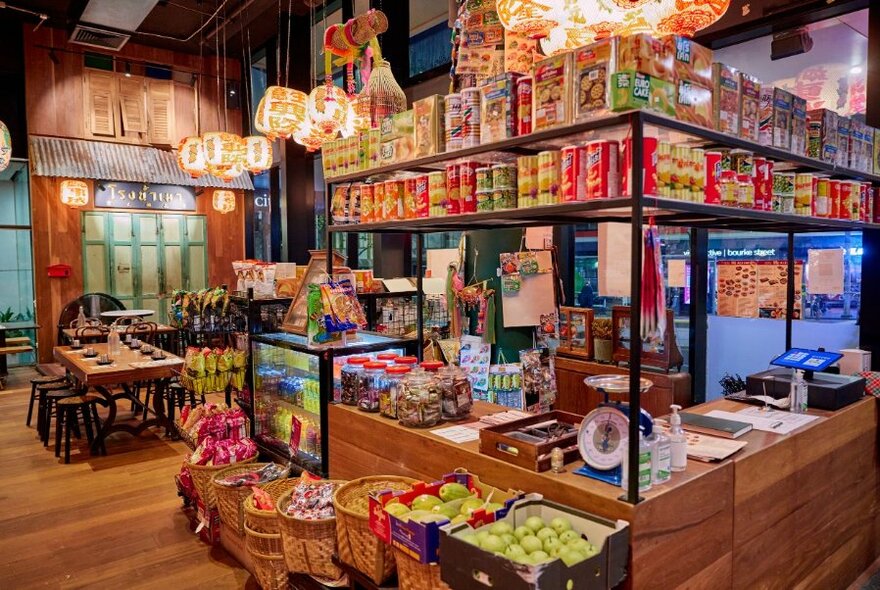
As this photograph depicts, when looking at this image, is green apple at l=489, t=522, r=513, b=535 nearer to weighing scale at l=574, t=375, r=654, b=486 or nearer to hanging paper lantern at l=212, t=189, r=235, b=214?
weighing scale at l=574, t=375, r=654, b=486

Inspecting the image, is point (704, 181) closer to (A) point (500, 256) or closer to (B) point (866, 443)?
(B) point (866, 443)

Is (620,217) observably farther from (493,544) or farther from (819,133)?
(493,544)

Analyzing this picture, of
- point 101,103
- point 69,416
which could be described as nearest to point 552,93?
point 69,416

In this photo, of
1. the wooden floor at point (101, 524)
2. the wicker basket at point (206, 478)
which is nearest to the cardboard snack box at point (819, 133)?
the wicker basket at point (206, 478)

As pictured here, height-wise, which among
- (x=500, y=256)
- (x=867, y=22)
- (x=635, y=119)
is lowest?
(x=500, y=256)

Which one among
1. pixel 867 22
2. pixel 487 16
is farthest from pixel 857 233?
pixel 487 16

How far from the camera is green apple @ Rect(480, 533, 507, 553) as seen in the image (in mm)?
1690

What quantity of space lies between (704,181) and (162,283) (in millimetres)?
10254

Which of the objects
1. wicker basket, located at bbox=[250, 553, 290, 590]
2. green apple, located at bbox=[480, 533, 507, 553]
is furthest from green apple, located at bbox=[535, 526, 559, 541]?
wicker basket, located at bbox=[250, 553, 290, 590]

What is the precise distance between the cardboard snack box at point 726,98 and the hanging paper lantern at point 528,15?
0.73 meters

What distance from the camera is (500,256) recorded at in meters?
5.09

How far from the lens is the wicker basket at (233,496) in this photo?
3.33 m

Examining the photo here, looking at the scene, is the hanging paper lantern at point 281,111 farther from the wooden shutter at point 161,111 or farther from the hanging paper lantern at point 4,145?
the wooden shutter at point 161,111

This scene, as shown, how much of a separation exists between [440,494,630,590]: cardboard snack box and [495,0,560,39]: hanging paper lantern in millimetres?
1867
